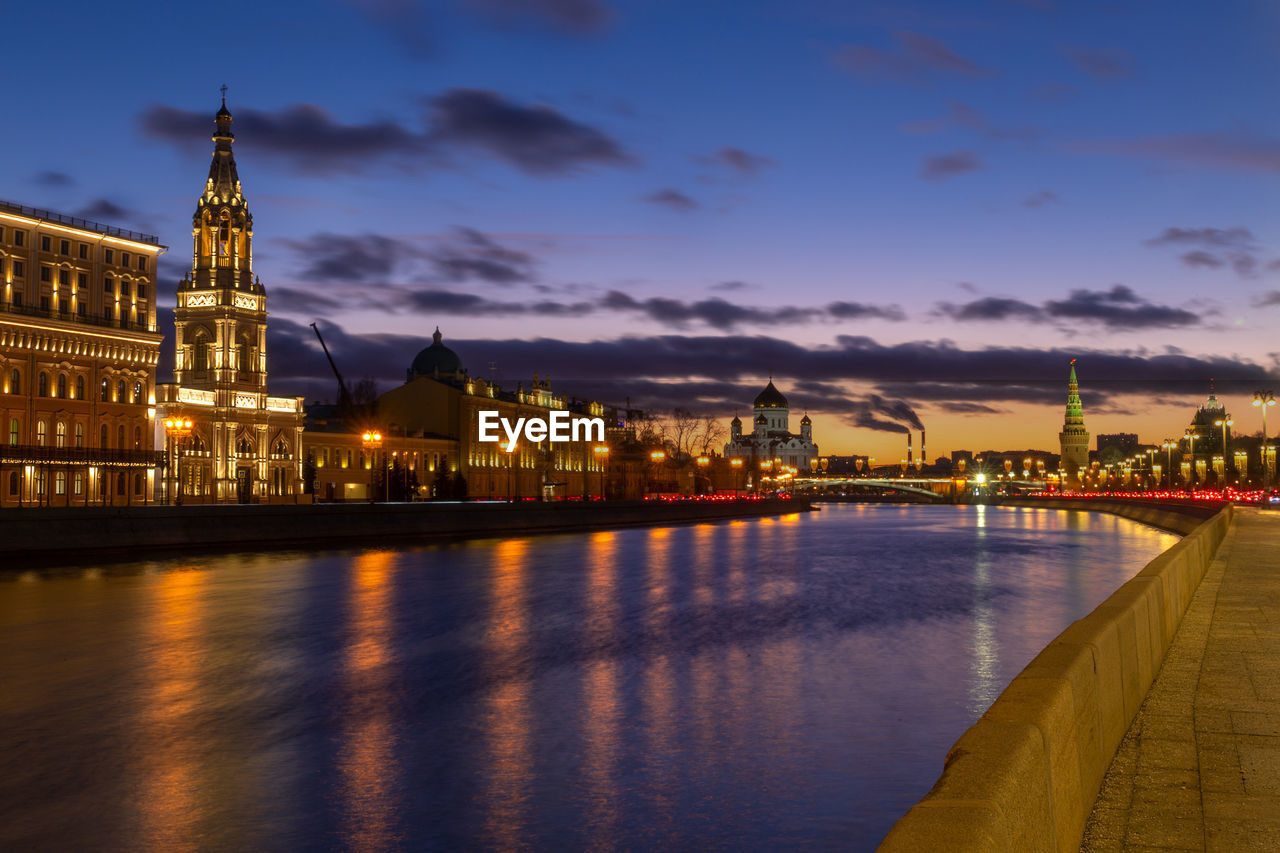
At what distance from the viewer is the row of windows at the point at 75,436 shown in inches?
3169

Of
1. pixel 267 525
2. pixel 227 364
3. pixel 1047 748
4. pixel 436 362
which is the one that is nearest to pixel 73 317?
pixel 227 364

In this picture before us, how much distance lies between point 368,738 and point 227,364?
96397 mm

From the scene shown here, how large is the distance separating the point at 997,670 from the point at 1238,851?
55.7 ft

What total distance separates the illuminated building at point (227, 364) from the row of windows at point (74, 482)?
10.6m

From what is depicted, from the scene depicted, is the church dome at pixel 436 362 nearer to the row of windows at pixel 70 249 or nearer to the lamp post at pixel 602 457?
the lamp post at pixel 602 457

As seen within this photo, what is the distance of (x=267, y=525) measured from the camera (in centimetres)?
6375

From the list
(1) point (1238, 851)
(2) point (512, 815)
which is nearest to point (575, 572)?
(2) point (512, 815)

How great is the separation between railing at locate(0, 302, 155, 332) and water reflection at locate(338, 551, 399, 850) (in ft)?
196

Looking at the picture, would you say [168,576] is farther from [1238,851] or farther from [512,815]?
[1238,851]

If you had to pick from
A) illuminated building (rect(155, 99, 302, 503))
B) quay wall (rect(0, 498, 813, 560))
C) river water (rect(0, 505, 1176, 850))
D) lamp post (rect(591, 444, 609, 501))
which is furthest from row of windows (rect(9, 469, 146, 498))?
lamp post (rect(591, 444, 609, 501))

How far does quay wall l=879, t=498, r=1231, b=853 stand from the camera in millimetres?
5184

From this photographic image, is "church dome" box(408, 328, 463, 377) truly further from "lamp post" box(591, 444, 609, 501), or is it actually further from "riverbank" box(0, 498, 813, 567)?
"riverbank" box(0, 498, 813, 567)

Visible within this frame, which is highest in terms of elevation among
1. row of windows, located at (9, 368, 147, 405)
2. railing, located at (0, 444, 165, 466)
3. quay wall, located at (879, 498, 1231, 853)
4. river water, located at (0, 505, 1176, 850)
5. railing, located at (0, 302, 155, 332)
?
railing, located at (0, 302, 155, 332)

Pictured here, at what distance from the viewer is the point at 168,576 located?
153 feet
